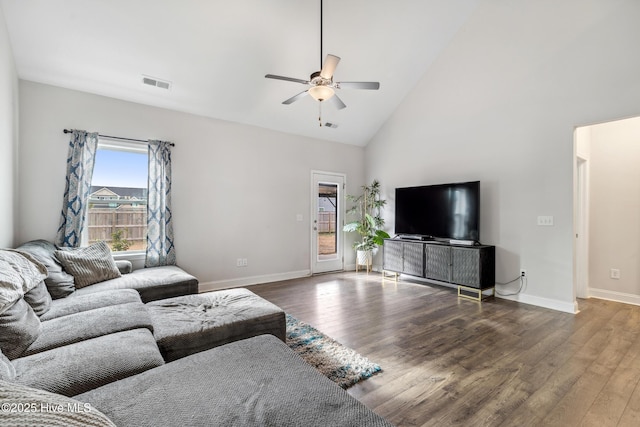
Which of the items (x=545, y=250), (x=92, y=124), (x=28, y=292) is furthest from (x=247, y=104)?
Result: (x=545, y=250)

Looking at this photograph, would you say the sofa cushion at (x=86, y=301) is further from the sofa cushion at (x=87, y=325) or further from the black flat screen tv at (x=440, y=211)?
the black flat screen tv at (x=440, y=211)

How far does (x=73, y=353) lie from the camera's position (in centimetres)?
146

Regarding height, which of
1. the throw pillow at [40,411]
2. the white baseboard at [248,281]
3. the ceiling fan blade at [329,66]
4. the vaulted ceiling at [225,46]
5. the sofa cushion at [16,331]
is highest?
the vaulted ceiling at [225,46]

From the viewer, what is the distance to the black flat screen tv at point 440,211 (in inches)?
163

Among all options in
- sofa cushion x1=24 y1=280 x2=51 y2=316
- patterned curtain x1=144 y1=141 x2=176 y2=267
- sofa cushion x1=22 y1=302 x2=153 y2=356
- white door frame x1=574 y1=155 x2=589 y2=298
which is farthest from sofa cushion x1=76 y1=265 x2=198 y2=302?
white door frame x1=574 y1=155 x2=589 y2=298

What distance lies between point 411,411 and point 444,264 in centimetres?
292

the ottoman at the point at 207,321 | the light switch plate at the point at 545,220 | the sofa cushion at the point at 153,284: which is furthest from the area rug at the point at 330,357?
the light switch plate at the point at 545,220

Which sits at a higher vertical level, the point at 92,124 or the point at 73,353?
the point at 92,124

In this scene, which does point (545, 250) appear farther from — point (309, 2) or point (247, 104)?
point (247, 104)

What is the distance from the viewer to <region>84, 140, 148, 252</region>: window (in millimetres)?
3732

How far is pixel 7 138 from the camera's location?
2.76m

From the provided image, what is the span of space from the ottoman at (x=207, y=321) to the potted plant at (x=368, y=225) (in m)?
3.38

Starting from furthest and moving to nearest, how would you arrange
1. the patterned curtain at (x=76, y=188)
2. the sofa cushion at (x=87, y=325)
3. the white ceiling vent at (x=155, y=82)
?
1. the white ceiling vent at (x=155, y=82)
2. the patterned curtain at (x=76, y=188)
3. the sofa cushion at (x=87, y=325)

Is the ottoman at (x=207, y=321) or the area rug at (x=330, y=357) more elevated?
the ottoman at (x=207, y=321)
